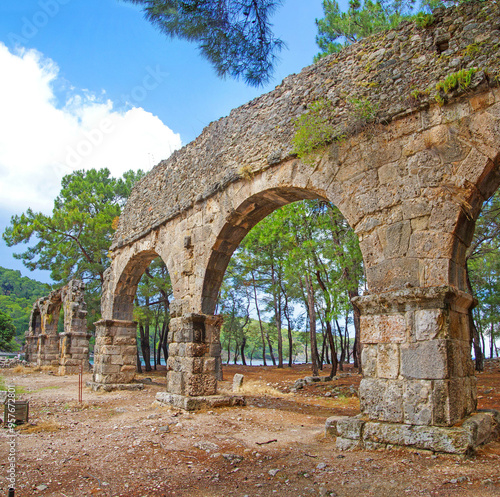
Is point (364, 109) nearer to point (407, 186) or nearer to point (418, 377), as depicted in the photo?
point (407, 186)

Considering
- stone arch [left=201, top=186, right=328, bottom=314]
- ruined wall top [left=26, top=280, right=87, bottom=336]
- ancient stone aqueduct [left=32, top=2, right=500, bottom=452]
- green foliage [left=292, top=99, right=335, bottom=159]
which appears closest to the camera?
ancient stone aqueduct [left=32, top=2, right=500, bottom=452]

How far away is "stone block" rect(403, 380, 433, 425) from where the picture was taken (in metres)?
3.83

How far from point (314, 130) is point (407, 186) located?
1.65 meters

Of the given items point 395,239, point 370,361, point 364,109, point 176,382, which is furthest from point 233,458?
point 364,109

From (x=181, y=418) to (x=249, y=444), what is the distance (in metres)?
1.86

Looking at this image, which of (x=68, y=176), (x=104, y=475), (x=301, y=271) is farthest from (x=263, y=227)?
(x=68, y=176)

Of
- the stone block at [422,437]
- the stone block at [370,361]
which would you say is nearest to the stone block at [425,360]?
the stone block at [370,361]

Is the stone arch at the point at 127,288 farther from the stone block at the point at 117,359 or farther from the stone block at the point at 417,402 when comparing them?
the stone block at the point at 417,402

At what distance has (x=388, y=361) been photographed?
4.20 metres

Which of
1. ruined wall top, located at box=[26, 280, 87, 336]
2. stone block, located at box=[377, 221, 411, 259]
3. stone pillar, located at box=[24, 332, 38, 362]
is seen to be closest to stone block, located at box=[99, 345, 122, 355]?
ruined wall top, located at box=[26, 280, 87, 336]

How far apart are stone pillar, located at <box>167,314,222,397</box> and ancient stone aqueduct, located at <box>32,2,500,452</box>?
85 millimetres

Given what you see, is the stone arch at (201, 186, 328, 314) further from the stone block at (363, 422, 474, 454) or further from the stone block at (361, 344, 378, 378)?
the stone block at (363, 422, 474, 454)

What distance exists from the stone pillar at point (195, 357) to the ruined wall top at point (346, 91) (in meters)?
2.36

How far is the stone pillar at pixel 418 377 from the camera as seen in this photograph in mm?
3770
